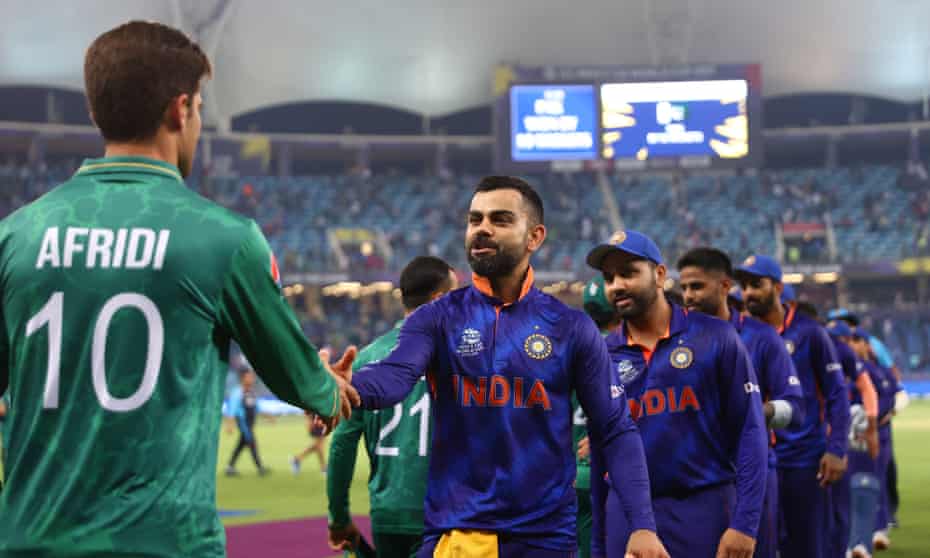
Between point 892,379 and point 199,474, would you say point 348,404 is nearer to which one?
point 199,474

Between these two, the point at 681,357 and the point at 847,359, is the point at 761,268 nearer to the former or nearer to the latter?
the point at 847,359

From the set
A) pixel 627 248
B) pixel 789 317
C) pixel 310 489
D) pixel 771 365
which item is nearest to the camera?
pixel 627 248

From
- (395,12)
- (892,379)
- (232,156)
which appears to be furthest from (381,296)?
(892,379)

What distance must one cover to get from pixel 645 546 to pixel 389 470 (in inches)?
77.6

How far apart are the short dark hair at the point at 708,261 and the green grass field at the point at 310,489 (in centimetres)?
551

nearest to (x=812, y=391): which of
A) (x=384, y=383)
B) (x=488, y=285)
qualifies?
(x=488, y=285)

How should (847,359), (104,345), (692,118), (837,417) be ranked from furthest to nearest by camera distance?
1. (692,118)
2. (847,359)
3. (837,417)
4. (104,345)

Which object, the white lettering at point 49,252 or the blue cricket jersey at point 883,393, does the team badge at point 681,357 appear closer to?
the white lettering at point 49,252

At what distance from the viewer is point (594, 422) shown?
4.31 m

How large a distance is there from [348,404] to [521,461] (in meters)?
0.90

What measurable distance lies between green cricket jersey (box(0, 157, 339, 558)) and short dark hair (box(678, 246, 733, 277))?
14.7 feet

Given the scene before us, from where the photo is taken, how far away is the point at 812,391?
8.66 m

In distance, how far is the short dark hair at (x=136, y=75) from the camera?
113 inches

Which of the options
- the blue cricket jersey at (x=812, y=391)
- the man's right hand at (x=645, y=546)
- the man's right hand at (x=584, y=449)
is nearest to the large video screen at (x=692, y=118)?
the blue cricket jersey at (x=812, y=391)
